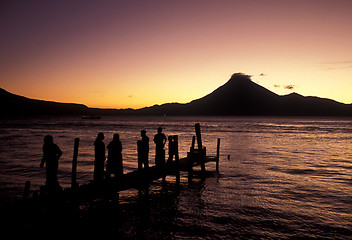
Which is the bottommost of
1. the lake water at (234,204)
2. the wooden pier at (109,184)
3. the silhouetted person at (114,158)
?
the lake water at (234,204)

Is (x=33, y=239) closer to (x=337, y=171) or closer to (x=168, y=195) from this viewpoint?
(x=168, y=195)

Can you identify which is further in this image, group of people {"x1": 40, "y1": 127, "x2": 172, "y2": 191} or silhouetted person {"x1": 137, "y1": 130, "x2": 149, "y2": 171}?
silhouetted person {"x1": 137, "y1": 130, "x2": 149, "y2": 171}

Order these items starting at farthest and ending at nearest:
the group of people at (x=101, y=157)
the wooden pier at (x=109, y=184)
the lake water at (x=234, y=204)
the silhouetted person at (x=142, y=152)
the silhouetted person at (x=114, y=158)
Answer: the silhouetted person at (x=142, y=152), the silhouetted person at (x=114, y=158), the group of people at (x=101, y=157), the wooden pier at (x=109, y=184), the lake water at (x=234, y=204)

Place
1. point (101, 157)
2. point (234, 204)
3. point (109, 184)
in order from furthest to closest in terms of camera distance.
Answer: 1. point (234, 204)
2. point (101, 157)
3. point (109, 184)

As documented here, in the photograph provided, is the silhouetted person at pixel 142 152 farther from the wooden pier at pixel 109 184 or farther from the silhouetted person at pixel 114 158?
the silhouetted person at pixel 114 158

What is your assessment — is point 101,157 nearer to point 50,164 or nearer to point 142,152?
point 50,164

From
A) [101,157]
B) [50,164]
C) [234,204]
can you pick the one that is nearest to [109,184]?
[101,157]

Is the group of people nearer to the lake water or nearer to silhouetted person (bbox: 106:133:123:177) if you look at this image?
silhouetted person (bbox: 106:133:123:177)

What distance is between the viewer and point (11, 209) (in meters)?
7.78

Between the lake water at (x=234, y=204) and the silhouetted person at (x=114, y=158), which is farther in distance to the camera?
the silhouetted person at (x=114, y=158)

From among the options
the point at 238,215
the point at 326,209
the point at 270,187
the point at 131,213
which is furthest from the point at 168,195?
the point at 326,209

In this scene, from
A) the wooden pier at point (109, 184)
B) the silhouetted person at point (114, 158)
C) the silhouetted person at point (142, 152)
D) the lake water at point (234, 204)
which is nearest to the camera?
the lake water at point (234, 204)

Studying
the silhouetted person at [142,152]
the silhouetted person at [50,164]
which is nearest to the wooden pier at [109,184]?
the silhouetted person at [142,152]

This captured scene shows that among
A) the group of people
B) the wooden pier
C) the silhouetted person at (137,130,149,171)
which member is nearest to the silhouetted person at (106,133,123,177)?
the group of people
